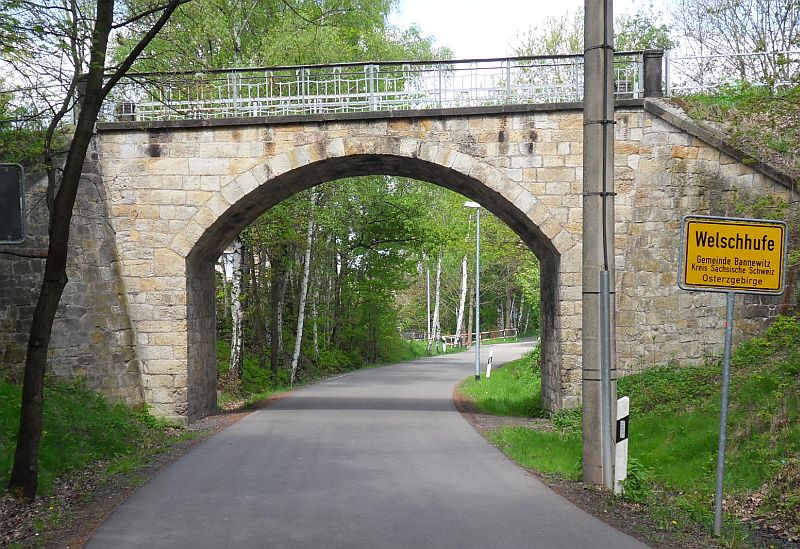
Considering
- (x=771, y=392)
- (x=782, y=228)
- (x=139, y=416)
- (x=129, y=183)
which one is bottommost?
(x=139, y=416)

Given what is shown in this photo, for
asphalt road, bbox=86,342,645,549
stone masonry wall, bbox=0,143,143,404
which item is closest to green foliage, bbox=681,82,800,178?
asphalt road, bbox=86,342,645,549

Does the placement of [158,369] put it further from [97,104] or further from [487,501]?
[487,501]

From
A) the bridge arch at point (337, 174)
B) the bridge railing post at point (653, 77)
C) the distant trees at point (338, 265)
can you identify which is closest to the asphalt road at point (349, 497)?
the bridge arch at point (337, 174)

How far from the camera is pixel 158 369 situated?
15.2 meters

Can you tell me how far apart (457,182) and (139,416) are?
7048 mm

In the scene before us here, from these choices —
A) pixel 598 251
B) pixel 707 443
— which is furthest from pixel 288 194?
pixel 707 443

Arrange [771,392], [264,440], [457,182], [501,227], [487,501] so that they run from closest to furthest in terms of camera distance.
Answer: [487,501]
[771,392]
[264,440]
[457,182]
[501,227]

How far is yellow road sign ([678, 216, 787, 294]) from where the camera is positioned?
255 inches

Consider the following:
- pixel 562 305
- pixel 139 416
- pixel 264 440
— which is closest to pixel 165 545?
pixel 264 440

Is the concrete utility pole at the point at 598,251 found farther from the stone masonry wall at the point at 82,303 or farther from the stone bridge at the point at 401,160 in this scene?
the stone masonry wall at the point at 82,303

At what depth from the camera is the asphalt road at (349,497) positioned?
6426mm

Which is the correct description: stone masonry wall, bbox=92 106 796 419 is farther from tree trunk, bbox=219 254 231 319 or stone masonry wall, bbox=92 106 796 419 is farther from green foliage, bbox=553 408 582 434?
tree trunk, bbox=219 254 231 319

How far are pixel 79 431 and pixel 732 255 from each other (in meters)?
8.71

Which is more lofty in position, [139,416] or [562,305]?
[562,305]
